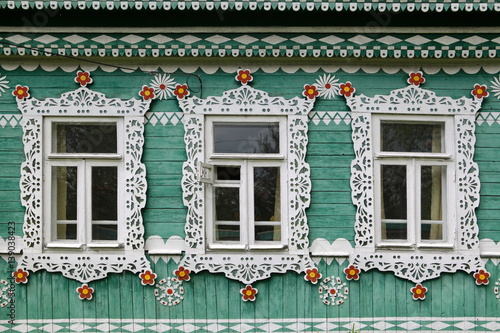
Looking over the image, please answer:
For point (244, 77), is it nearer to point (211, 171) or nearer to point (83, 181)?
point (211, 171)

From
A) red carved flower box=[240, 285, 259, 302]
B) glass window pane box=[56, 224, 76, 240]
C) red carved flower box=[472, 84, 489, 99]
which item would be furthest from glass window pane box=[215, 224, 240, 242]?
red carved flower box=[472, 84, 489, 99]

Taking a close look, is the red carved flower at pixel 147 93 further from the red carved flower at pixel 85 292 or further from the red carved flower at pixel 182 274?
the red carved flower at pixel 85 292

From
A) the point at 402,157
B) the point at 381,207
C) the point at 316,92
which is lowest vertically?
the point at 381,207

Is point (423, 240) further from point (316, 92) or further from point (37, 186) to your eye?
point (37, 186)

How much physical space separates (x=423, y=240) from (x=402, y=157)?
29.6 inches

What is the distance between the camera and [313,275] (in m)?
5.35

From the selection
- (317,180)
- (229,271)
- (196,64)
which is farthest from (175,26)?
(229,271)

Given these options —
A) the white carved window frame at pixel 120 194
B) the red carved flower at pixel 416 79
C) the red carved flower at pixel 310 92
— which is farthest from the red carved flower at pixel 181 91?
the red carved flower at pixel 416 79

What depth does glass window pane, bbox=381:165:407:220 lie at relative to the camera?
5449 mm

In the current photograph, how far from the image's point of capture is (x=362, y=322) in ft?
17.7

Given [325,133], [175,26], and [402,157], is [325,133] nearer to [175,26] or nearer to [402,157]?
[402,157]

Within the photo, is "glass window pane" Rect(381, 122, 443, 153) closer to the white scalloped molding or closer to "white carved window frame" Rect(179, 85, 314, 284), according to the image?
the white scalloped molding

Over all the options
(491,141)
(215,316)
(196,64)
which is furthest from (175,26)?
(491,141)

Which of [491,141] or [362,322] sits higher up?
[491,141]
